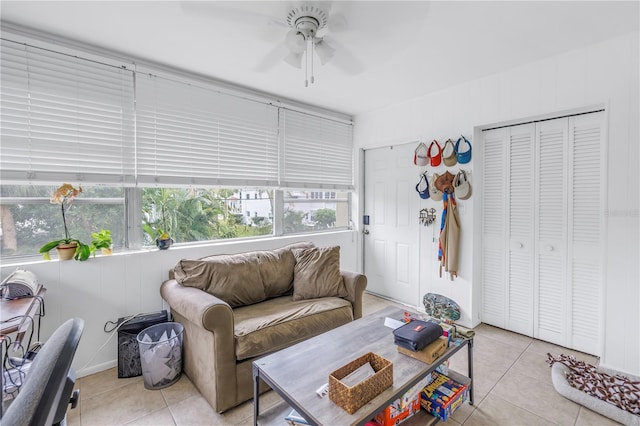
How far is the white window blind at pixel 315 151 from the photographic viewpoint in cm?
359

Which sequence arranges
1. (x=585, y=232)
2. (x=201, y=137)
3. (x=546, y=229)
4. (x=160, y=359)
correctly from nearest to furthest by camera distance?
(x=160, y=359) < (x=585, y=232) < (x=546, y=229) < (x=201, y=137)

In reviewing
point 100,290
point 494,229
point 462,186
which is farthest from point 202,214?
point 494,229

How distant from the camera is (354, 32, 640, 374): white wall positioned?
86.4 inches

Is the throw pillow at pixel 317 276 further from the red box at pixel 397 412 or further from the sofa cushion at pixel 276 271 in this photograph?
the red box at pixel 397 412

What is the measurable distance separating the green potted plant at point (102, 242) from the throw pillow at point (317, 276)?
153 cm

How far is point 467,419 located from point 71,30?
147 inches

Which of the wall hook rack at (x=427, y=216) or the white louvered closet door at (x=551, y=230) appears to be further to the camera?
the wall hook rack at (x=427, y=216)

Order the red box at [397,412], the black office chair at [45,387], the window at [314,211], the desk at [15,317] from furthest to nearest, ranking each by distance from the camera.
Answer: the window at [314,211]
the red box at [397,412]
the desk at [15,317]
the black office chair at [45,387]

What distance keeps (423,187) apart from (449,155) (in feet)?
1.51

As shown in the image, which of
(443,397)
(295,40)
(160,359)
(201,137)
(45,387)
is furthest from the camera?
(201,137)

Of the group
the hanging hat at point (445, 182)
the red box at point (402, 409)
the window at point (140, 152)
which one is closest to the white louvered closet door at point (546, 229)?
the hanging hat at point (445, 182)

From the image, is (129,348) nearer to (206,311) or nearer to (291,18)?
(206,311)

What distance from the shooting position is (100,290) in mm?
2299

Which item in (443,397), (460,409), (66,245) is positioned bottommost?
(460,409)
